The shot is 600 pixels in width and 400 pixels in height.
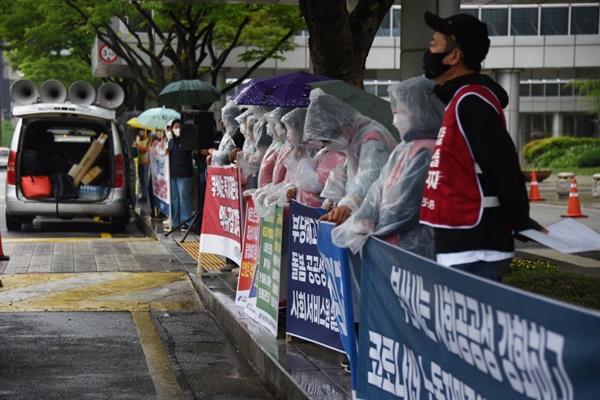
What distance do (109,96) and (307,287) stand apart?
1857 cm

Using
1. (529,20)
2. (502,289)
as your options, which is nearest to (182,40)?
(502,289)

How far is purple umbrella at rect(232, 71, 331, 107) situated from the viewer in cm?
902

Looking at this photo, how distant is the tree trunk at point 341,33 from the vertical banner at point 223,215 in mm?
1631

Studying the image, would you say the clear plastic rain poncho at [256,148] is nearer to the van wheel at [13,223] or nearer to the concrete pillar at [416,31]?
the concrete pillar at [416,31]

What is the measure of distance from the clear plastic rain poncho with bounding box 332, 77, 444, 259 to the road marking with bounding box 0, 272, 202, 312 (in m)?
4.90

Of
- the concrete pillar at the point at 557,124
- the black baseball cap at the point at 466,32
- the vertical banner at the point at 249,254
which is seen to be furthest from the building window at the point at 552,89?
the black baseball cap at the point at 466,32

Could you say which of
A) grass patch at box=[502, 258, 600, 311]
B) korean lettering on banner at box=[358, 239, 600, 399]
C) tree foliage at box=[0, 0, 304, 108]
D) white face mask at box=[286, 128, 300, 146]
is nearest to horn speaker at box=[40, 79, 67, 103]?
tree foliage at box=[0, 0, 304, 108]

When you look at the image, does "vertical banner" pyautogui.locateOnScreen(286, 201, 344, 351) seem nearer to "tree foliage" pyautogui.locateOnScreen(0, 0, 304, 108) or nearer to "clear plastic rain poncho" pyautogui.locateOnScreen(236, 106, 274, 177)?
"clear plastic rain poncho" pyautogui.locateOnScreen(236, 106, 274, 177)

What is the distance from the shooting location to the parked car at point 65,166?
17531mm

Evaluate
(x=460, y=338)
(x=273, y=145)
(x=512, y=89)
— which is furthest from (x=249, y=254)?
(x=512, y=89)

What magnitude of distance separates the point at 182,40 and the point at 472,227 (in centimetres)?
1995

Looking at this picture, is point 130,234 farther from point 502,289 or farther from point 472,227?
point 502,289

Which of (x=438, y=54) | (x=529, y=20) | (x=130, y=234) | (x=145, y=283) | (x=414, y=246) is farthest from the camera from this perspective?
(x=529, y=20)

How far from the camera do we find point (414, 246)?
5.26 metres
